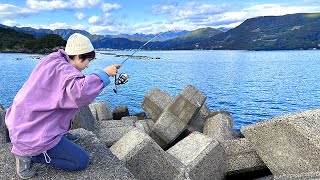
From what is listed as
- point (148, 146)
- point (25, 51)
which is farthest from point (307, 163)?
point (25, 51)

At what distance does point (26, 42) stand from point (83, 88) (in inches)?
6797

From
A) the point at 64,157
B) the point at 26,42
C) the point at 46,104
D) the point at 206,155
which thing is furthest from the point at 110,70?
the point at 26,42

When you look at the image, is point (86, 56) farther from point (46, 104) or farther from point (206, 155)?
point (206, 155)

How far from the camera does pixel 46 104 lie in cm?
375

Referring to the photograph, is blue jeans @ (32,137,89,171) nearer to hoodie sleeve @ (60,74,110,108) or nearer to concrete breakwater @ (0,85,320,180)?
concrete breakwater @ (0,85,320,180)

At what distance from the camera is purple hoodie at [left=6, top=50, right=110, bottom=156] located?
3631mm

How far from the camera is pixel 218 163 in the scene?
20.0 feet

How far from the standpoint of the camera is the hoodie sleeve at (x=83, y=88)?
3.49 m

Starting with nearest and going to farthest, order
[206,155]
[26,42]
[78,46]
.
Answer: [78,46], [206,155], [26,42]

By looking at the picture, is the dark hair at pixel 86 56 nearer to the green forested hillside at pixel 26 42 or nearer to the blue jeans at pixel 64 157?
the blue jeans at pixel 64 157

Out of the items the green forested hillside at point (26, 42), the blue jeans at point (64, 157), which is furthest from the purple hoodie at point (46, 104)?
the green forested hillside at point (26, 42)

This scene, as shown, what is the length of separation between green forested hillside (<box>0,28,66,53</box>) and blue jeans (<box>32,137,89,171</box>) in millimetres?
152513

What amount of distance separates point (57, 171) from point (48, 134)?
57 centimetres

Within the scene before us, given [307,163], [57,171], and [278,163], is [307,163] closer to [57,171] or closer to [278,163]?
[278,163]
